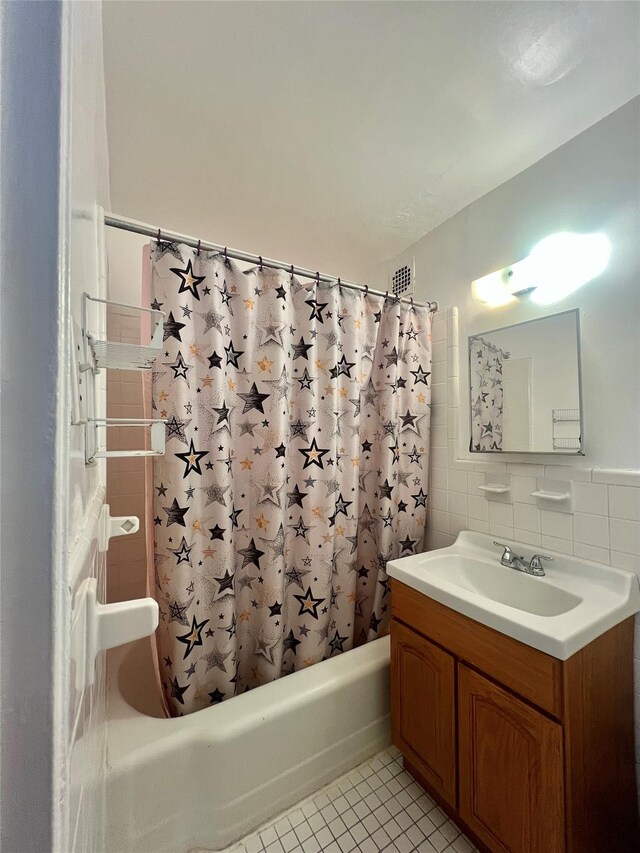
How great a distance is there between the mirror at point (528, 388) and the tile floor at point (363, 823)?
1321 mm

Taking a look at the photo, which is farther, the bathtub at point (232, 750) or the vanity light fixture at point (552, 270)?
the vanity light fixture at point (552, 270)

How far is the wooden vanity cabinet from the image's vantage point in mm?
811

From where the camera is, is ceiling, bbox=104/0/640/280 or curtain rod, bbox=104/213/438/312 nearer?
ceiling, bbox=104/0/640/280

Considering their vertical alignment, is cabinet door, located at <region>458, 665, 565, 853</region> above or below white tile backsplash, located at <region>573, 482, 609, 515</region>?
below

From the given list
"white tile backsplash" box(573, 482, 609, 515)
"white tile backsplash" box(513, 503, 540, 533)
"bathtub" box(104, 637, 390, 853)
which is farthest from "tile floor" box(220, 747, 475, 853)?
"white tile backsplash" box(573, 482, 609, 515)

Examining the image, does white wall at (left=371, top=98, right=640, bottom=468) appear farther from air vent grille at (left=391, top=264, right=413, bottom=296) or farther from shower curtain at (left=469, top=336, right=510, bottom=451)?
air vent grille at (left=391, top=264, right=413, bottom=296)

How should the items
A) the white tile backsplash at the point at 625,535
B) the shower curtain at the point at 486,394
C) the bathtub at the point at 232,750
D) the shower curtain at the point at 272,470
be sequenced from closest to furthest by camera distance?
the bathtub at the point at 232,750
the white tile backsplash at the point at 625,535
the shower curtain at the point at 272,470
the shower curtain at the point at 486,394

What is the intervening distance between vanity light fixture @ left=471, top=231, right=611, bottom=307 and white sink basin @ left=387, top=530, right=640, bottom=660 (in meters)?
1.01

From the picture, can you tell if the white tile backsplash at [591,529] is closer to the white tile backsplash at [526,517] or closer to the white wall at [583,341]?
the white wall at [583,341]

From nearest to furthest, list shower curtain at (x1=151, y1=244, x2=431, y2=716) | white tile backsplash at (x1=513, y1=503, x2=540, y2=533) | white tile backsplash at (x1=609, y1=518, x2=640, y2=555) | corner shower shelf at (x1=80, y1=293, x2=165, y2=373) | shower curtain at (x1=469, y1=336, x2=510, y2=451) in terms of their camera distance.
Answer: corner shower shelf at (x1=80, y1=293, x2=165, y2=373) → white tile backsplash at (x1=609, y1=518, x2=640, y2=555) → shower curtain at (x1=151, y1=244, x2=431, y2=716) → white tile backsplash at (x1=513, y1=503, x2=540, y2=533) → shower curtain at (x1=469, y1=336, x2=510, y2=451)

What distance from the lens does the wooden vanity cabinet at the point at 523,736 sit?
811mm

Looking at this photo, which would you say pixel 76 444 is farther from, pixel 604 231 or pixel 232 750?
pixel 604 231

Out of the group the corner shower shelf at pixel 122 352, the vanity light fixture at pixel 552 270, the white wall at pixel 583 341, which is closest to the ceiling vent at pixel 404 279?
the white wall at pixel 583 341

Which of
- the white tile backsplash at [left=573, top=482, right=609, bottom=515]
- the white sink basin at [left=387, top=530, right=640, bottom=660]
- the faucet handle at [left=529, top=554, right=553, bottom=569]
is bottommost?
the white sink basin at [left=387, top=530, right=640, bottom=660]
